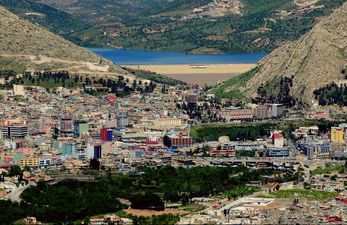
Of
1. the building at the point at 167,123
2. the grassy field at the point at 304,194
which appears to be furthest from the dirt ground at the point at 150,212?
the building at the point at 167,123

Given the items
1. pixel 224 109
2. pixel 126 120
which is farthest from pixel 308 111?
pixel 126 120

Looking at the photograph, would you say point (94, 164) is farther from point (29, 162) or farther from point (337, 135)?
point (337, 135)

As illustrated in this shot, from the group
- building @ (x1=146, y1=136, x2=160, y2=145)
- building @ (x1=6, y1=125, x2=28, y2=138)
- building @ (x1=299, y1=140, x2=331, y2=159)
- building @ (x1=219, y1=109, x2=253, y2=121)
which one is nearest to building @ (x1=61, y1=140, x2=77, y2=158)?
building @ (x1=146, y1=136, x2=160, y2=145)

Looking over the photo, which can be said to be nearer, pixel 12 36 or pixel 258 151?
pixel 258 151

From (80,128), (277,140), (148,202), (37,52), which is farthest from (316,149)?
(37,52)

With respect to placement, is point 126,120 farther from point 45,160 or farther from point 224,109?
point 45,160
